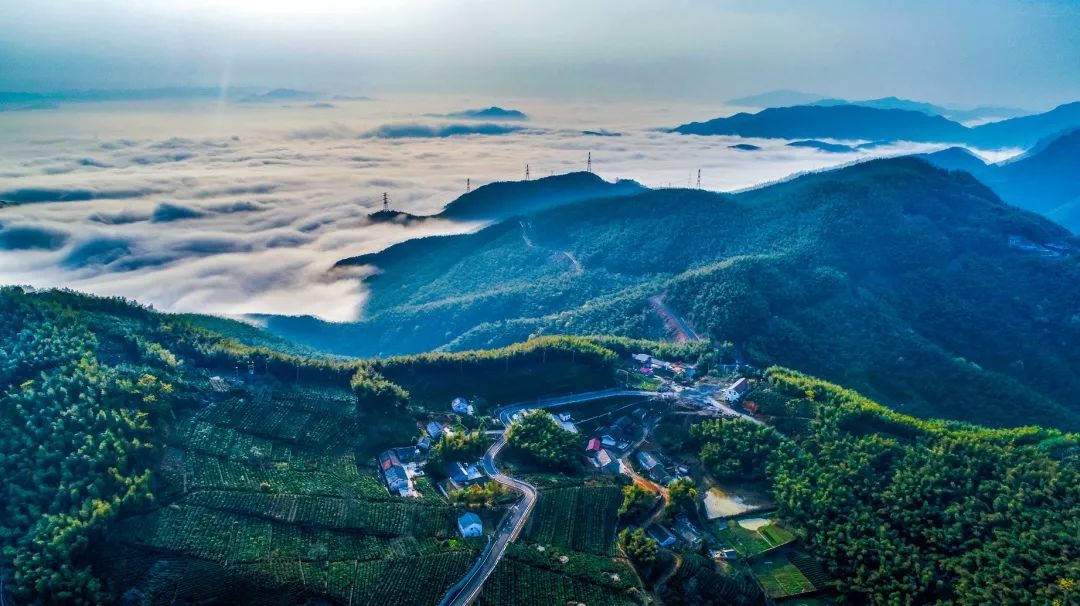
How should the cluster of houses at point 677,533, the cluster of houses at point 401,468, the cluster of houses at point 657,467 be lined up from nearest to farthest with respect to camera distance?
the cluster of houses at point 677,533 < the cluster of houses at point 401,468 < the cluster of houses at point 657,467

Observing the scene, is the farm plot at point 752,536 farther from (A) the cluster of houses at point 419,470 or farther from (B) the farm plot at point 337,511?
(B) the farm plot at point 337,511

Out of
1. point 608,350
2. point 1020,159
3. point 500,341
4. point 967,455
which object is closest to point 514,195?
point 500,341

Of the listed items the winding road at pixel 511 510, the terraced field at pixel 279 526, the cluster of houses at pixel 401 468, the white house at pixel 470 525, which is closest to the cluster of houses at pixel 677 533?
the winding road at pixel 511 510

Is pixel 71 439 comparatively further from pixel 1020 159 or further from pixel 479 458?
pixel 1020 159

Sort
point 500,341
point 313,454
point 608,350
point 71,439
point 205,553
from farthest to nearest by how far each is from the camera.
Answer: point 500,341
point 608,350
point 313,454
point 71,439
point 205,553

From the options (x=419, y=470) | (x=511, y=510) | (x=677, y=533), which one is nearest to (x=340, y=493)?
(x=419, y=470)

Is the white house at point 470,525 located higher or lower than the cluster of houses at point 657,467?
higher
